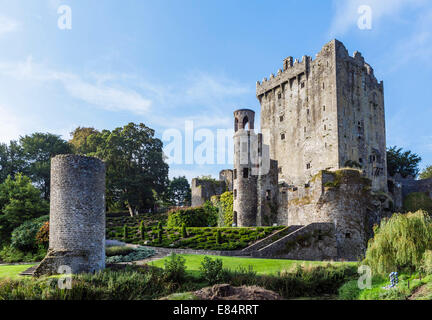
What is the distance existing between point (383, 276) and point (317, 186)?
14.7 meters

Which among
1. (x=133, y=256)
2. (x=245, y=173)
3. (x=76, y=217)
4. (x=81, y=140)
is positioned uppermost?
(x=81, y=140)

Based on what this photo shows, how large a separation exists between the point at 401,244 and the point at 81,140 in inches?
1815

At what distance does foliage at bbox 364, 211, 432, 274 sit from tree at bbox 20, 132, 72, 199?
124ft

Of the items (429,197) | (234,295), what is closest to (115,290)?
(234,295)

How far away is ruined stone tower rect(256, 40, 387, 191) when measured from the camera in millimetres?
40531

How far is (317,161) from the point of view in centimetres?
4147

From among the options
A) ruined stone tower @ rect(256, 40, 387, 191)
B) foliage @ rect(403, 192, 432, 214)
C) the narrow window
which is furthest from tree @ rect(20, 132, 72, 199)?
foliage @ rect(403, 192, 432, 214)

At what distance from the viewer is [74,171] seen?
17078 millimetres

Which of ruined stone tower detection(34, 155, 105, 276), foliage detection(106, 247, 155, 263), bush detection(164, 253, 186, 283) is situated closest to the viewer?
bush detection(164, 253, 186, 283)

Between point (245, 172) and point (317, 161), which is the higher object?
point (317, 161)

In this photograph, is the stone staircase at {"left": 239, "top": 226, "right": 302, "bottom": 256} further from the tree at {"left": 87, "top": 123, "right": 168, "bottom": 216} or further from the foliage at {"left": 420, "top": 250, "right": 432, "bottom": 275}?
the tree at {"left": 87, "top": 123, "right": 168, "bottom": 216}

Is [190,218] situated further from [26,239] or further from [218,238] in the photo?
[26,239]

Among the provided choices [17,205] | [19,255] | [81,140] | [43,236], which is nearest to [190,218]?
[43,236]
